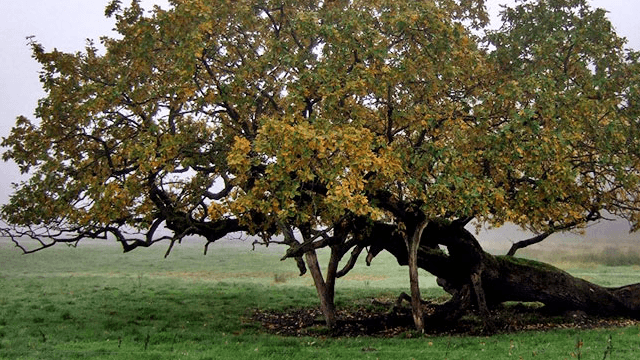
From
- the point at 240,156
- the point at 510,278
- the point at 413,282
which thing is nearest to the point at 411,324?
the point at 413,282

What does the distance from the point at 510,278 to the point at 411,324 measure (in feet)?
17.5

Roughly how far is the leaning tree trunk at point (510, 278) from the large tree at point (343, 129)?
0.39 feet

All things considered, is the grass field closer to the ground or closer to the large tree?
the ground

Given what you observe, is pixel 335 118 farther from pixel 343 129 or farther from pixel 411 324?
pixel 411 324

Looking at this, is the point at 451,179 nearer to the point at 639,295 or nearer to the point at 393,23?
the point at 393,23

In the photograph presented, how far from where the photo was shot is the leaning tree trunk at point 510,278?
70.8ft

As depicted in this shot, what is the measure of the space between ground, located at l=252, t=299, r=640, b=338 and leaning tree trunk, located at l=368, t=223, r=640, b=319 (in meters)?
0.65

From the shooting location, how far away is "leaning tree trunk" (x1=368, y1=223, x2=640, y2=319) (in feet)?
70.8

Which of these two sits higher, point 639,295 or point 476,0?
point 476,0

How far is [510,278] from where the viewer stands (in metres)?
22.3

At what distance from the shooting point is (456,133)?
675 inches

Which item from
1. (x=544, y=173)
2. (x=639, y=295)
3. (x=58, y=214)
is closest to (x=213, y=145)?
(x=58, y=214)

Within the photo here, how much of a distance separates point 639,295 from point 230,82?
21.4 metres

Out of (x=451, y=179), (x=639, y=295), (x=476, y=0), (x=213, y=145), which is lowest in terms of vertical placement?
(x=639, y=295)
